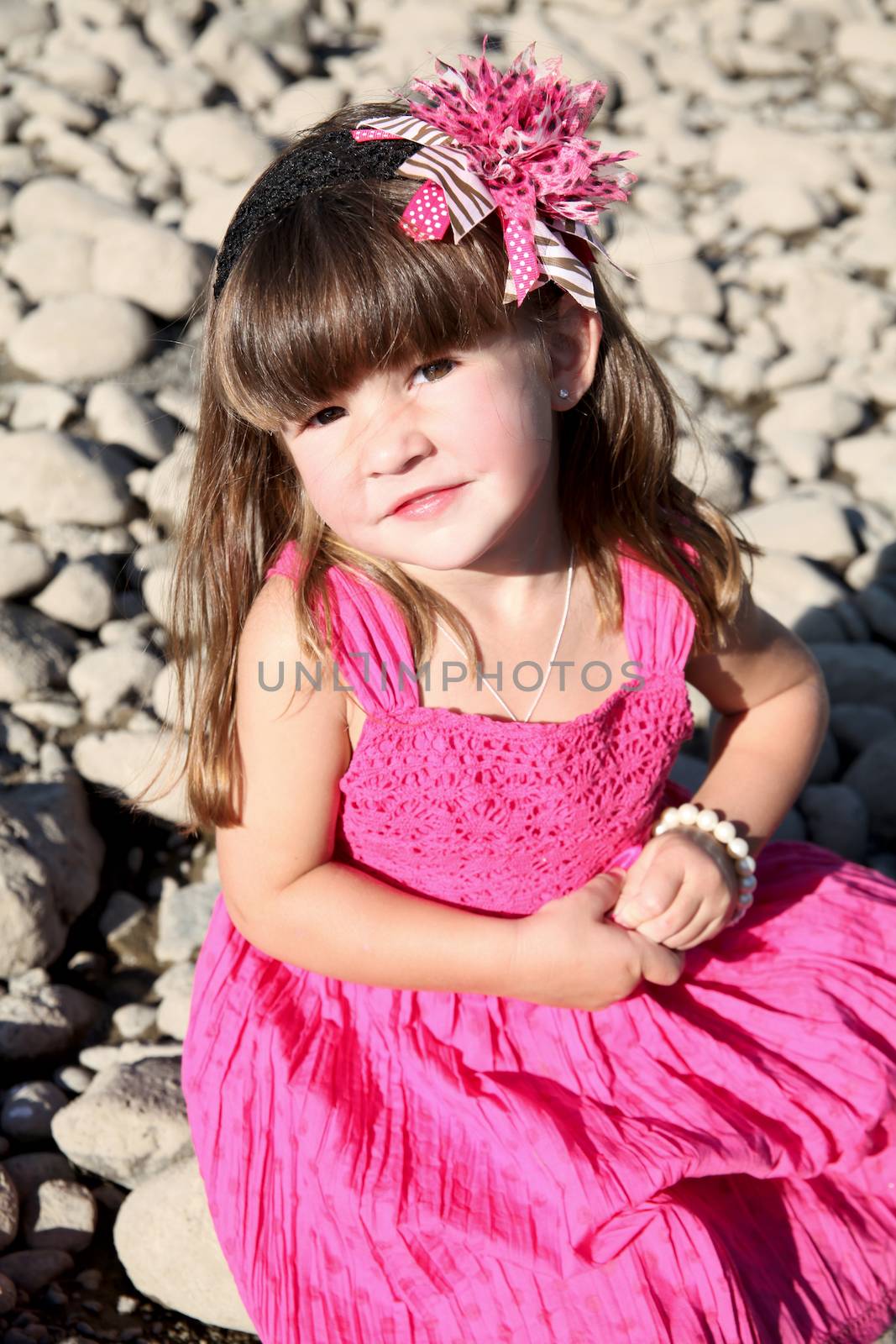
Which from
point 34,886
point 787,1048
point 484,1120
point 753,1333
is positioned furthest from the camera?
point 34,886

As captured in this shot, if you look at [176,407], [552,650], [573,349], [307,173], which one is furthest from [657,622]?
[176,407]

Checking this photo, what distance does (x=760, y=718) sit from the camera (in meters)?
2.02

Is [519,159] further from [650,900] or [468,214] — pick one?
[650,900]

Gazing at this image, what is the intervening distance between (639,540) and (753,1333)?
1007mm

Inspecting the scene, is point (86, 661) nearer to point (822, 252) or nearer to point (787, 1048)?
point (787, 1048)

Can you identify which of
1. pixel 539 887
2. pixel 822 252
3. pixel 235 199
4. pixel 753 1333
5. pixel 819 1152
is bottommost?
pixel 753 1333

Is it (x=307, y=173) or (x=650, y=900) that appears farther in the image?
(x=650, y=900)

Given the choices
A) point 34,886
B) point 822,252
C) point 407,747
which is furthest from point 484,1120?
point 822,252

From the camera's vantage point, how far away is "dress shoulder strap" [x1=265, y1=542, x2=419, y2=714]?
164 cm

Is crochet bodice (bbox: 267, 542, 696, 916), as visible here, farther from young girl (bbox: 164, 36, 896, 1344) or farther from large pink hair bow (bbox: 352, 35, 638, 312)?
large pink hair bow (bbox: 352, 35, 638, 312)

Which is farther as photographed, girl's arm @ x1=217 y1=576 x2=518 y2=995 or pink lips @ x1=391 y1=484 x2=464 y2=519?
girl's arm @ x1=217 y1=576 x2=518 y2=995

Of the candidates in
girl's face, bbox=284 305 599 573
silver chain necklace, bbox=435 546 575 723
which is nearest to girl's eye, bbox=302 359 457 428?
girl's face, bbox=284 305 599 573

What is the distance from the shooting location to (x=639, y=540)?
1875 mm

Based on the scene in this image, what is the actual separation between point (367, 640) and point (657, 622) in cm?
43
